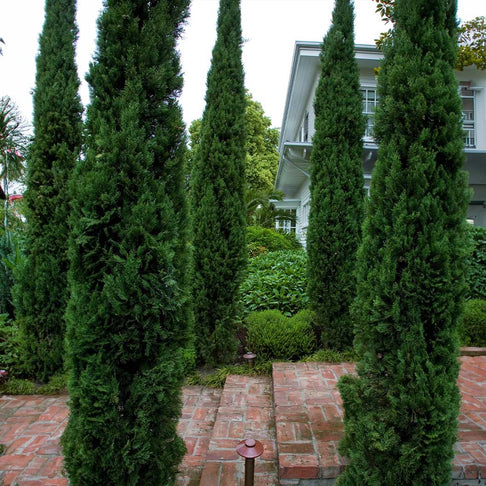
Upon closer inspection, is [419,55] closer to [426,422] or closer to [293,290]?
[426,422]

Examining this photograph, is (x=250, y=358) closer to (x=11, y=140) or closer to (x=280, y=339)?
(x=280, y=339)

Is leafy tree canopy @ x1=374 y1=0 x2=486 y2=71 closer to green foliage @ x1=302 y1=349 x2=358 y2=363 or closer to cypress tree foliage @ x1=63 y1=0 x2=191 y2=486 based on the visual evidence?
green foliage @ x1=302 y1=349 x2=358 y2=363

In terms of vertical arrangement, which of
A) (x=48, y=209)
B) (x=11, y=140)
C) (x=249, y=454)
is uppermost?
(x=11, y=140)

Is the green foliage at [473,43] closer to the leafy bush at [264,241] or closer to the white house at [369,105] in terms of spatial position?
the white house at [369,105]

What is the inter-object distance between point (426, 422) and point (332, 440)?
974 millimetres

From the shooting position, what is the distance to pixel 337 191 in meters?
4.89

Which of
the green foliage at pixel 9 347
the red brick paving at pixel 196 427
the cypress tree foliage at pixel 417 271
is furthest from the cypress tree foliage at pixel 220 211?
the cypress tree foliage at pixel 417 271

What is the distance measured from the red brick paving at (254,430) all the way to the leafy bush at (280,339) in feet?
1.19

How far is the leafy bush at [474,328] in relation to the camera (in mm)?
5047

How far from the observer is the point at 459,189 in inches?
77.0

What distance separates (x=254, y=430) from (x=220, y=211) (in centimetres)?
275

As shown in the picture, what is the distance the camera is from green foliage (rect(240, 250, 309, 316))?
19.7 feet

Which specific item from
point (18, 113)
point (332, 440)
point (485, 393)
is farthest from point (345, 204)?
point (18, 113)

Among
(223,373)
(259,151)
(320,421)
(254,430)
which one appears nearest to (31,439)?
(254,430)
